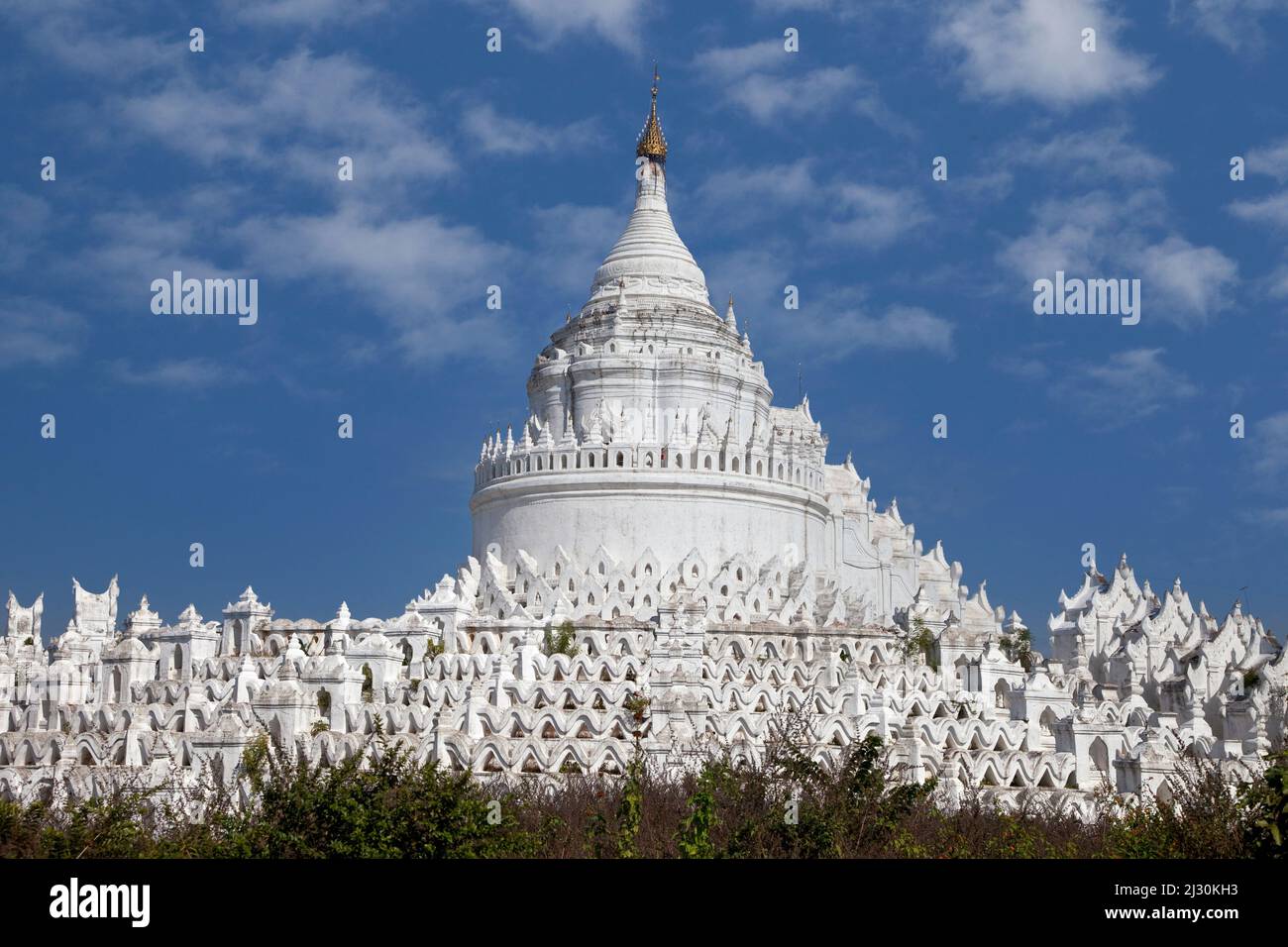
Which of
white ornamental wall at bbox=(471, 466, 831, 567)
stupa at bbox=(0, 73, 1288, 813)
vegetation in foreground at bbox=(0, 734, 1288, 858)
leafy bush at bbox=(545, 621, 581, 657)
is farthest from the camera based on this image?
white ornamental wall at bbox=(471, 466, 831, 567)

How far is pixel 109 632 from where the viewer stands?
65.7 meters

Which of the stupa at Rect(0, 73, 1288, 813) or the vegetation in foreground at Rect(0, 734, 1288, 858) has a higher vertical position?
the stupa at Rect(0, 73, 1288, 813)

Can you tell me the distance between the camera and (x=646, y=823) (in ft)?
78.4

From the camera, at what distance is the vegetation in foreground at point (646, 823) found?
19.2 metres

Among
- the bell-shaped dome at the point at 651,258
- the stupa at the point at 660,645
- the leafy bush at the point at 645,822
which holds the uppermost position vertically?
the bell-shaped dome at the point at 651,258

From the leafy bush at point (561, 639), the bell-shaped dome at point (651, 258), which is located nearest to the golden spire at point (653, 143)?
the bell-shaped dome at point (651, 258)

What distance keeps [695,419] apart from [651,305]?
5578 millimetres

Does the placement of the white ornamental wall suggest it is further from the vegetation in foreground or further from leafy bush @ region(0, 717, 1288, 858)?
the vegetation in foreground

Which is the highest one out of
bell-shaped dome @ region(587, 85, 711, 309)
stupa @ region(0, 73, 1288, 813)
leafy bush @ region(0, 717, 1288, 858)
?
bell-shaped dome @ region(587, 85, 711, 309)

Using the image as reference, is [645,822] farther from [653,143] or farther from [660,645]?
[653,143]

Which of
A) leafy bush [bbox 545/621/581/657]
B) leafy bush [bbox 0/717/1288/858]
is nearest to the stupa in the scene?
leafy bush [bbox 545/621/581/657]

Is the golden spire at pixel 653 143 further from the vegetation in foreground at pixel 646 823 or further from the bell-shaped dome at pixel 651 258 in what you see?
the vegetation in foreground at pixel 646 823

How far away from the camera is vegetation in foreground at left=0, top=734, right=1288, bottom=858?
1917 centimetres
